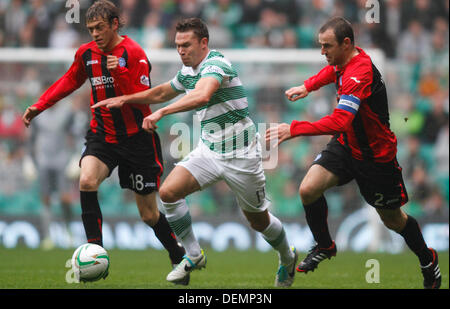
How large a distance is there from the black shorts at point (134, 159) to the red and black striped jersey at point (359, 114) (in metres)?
1.77

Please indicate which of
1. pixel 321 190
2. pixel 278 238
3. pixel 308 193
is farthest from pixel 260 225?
pixel 321 190

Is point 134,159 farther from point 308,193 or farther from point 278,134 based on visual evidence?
point 278,134

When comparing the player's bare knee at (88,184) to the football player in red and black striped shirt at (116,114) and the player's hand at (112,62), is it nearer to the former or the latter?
the football player in red and black striped shirt at (116,114)

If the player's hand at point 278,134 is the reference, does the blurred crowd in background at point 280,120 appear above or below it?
below

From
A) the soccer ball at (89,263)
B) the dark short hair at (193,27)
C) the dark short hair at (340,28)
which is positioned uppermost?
the dark short hair at (193,27)

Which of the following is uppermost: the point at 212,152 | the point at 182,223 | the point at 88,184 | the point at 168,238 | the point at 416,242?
the point at 212,152

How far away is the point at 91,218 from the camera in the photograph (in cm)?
680

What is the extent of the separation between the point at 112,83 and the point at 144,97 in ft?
1.55

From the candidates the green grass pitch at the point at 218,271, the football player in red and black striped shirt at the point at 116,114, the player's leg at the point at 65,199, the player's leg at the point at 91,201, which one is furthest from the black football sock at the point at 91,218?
the player's leg at the point at 65,199

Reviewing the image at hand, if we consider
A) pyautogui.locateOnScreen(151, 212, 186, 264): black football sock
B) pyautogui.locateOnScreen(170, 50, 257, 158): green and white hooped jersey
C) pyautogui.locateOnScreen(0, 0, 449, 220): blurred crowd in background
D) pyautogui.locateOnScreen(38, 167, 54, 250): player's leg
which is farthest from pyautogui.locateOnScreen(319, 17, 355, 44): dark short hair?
pyautogui.locateOnScreen(38, 167, 54, 250): player's leg

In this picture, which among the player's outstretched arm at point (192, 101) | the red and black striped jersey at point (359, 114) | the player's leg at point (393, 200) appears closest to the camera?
the player's outstretched arm at point (192, 101)

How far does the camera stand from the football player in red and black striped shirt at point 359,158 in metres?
6.57

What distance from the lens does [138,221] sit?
1316cm

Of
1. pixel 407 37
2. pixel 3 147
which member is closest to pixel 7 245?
pixel 3 147
